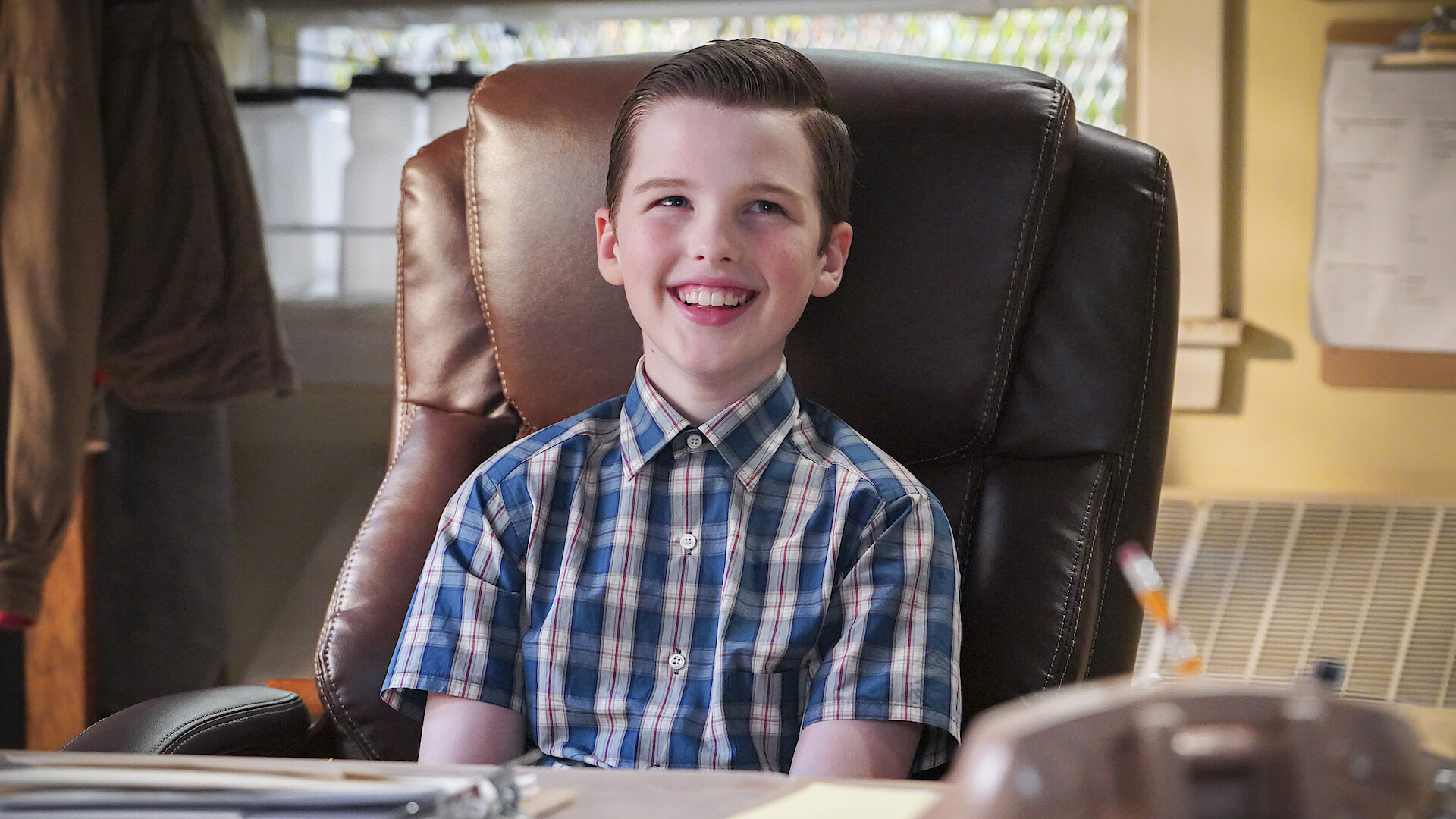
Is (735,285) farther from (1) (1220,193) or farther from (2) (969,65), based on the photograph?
(1) (1220,193)

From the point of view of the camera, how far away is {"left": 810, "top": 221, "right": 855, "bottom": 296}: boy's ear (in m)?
1.07

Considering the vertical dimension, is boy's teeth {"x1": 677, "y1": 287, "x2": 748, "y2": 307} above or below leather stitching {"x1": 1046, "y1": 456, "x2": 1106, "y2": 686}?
above

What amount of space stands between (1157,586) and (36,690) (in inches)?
78.2

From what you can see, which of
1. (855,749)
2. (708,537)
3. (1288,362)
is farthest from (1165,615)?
(1288,362)

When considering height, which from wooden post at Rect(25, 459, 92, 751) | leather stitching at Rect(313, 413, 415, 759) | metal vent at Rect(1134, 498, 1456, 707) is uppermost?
leather stitching at Rect(313, 413, 415, 759)

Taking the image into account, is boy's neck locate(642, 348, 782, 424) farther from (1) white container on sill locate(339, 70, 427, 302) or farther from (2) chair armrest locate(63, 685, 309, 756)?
(1) white container on sill locate(339, 70, 427, 302)

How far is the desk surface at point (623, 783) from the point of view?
1.89ft

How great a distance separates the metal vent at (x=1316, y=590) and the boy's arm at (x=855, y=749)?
1.18m

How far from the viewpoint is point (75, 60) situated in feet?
5.68

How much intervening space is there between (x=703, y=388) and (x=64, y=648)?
1370 millimetres

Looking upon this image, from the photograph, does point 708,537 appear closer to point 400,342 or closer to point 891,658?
point 891,658

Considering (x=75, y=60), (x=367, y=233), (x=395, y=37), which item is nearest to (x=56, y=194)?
(x=75, y=60)

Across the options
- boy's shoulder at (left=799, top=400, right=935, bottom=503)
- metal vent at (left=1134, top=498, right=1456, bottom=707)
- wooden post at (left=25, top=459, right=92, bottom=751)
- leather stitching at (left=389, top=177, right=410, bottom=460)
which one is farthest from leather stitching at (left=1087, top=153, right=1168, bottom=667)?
wooden post at (left=25, top=459, right=92, bottom=751)

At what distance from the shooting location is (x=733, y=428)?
103cm
